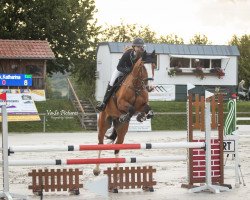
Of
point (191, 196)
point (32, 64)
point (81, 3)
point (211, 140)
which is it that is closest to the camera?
point (191, 196)

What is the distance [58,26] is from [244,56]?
31.6m

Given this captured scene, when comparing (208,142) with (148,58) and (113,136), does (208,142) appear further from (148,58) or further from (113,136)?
(113,136)

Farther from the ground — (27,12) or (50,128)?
(27,12)

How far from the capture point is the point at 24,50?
44062 mm

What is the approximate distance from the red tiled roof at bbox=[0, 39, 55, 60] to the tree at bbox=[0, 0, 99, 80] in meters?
4.23

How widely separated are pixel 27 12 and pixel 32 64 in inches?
224

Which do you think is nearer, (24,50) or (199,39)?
(24,50)

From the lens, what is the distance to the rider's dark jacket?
12547 mm

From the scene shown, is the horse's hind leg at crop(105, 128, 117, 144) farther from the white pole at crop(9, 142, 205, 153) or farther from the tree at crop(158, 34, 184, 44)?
the tree at crop(158, 34, 184, 44)

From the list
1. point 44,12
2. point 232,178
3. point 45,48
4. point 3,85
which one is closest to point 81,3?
point 44,12

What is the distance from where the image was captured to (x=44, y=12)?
162 ft

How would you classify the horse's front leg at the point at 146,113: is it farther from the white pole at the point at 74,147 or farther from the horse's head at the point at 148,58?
the white pole at the point at 74,147

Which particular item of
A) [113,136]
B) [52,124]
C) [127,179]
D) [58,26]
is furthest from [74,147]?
[58,26]

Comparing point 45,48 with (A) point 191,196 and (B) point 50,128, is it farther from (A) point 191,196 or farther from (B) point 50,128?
(A) point 191,196
